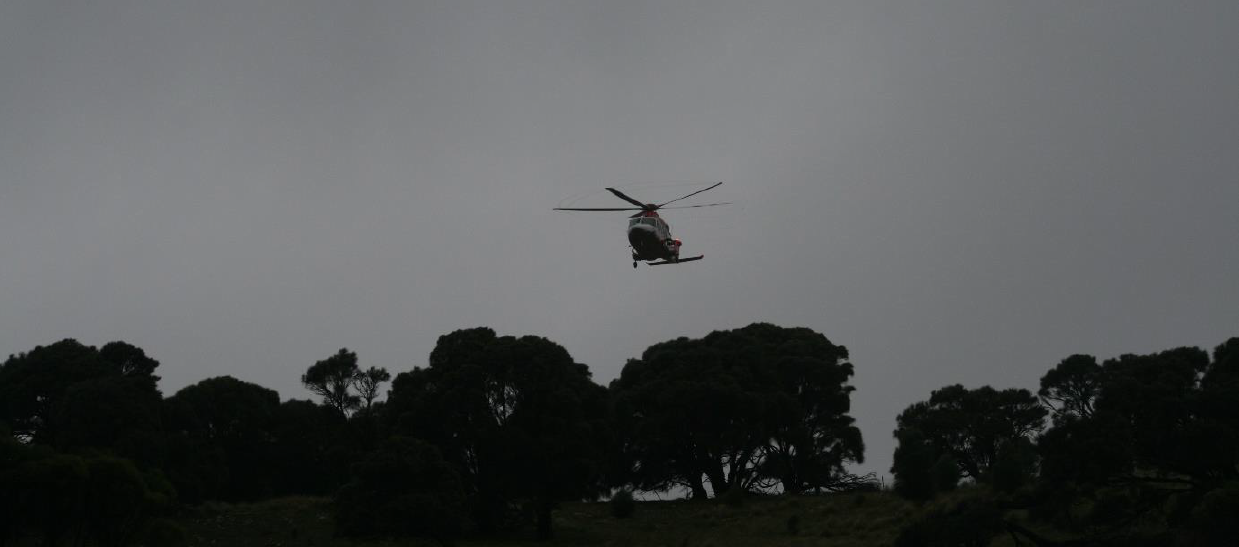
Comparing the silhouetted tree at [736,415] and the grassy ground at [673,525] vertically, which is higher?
the silhouetted tree at [736,415]

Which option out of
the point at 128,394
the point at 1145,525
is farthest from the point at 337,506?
the point at 1145,525

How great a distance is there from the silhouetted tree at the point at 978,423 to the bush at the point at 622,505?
732 inches

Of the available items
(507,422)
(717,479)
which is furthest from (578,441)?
(717,479)

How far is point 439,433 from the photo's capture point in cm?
4103

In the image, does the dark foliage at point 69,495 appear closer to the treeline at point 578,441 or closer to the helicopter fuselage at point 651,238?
the treeline at point 578,441

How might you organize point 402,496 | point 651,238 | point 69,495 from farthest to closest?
point 651,238
point 402,496
point 69,495

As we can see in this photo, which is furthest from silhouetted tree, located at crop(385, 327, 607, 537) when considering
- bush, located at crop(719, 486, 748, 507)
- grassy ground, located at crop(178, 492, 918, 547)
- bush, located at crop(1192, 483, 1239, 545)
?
bush, located at crop(1192, 483, 1239, 545)

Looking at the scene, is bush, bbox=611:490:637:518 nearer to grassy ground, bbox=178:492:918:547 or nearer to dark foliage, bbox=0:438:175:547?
grassy ground, bbox=178:492:918:547

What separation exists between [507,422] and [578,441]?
10.7ft

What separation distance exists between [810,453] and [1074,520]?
104ft

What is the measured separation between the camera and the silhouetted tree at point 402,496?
33719mm

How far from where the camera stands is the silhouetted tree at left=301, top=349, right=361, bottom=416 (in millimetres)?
55406

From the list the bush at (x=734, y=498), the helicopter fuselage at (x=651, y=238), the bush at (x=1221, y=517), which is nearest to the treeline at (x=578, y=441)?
the bush at (x=1221, y=517)

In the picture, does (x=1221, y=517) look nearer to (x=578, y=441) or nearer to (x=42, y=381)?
(x=578, y=441)
